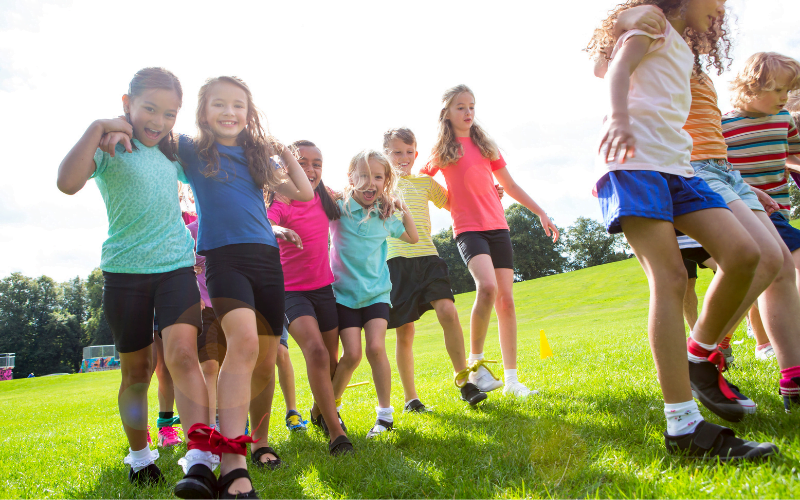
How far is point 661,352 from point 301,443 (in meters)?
2.61

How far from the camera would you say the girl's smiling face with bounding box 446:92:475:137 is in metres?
4.95

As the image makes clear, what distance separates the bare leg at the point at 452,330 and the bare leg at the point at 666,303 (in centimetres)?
225

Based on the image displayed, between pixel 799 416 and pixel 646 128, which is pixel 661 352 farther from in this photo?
pixel 646 128

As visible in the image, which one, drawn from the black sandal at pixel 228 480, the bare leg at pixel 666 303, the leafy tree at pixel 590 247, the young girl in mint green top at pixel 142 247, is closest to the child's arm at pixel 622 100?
the bare leg at pixel 666 303

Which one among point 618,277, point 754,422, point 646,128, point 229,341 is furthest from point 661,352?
point 618,277

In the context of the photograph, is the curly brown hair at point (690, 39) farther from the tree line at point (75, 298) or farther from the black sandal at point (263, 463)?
the tree line at point (75, 298)

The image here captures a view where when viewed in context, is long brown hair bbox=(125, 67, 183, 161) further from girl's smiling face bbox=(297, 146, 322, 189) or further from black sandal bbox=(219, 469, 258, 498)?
black sandal bbox=(219, 469, 258, 498)

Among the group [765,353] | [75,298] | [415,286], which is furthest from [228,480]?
[75,298]

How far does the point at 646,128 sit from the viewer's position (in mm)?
2455

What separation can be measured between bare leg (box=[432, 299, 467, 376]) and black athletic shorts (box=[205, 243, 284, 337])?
5.91 feet

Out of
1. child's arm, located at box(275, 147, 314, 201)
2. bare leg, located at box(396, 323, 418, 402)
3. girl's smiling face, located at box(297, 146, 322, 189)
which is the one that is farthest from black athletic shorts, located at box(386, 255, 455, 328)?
child's arm, located at box(275, 147, 314, 201)

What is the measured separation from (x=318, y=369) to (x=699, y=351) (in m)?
2.32

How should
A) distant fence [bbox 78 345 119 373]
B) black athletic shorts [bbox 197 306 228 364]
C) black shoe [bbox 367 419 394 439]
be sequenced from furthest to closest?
distant fence [bbox 78 345 119 373], black athletic shorts [bbox 197 306 228 364], black shoe [bbox 367 419 394 439]

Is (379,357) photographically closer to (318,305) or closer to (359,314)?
(359,314)
